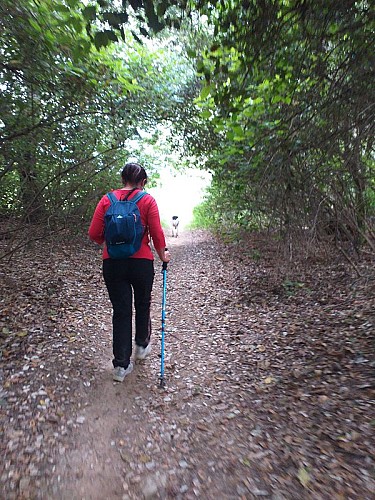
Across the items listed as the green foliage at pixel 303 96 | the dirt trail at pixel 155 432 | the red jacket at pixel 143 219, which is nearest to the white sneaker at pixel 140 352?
the dirt trail at pixel 155 432

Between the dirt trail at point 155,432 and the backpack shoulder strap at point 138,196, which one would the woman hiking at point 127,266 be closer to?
the backpack shoulder strap at point 138,196

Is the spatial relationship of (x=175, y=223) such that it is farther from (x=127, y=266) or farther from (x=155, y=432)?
(x=155, y=432)

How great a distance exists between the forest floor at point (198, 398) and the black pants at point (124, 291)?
427mm

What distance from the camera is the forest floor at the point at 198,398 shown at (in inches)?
91.4

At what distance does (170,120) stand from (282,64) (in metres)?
6.94

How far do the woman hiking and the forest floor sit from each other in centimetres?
49

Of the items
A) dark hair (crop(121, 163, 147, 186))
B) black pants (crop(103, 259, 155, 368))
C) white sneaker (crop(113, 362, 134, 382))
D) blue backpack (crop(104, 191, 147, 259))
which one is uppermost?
dark hair (crop(121, 163, 147, 186))

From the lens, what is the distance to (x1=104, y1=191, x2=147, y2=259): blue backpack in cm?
325

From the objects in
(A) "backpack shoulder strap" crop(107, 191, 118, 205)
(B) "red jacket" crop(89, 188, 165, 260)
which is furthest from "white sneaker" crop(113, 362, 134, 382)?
(A) "backpack shoulder strap" crop(107, 191, 118, 205)

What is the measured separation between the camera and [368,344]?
3783mm

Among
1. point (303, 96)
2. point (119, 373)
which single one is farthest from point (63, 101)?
point (119, 373)

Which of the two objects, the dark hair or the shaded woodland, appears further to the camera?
the dark hair

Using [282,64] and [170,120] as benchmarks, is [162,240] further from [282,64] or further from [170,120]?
[170,120]

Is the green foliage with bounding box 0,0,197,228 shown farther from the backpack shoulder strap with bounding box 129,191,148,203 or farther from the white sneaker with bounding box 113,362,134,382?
the white sneaker with bounding box 113,362,134,382
